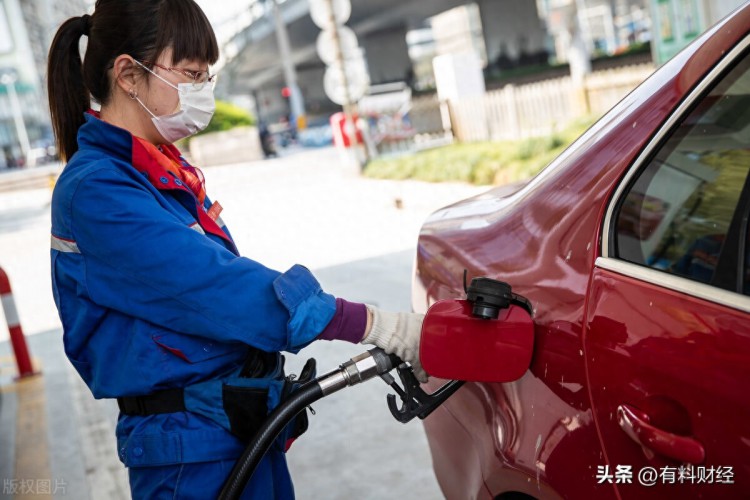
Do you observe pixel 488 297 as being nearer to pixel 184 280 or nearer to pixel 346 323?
pixel 346 323

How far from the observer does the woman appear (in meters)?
1.73

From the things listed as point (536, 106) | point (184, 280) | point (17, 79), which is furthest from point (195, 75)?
point (17, 79)

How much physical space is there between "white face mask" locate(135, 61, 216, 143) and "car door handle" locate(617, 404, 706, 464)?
1.16m

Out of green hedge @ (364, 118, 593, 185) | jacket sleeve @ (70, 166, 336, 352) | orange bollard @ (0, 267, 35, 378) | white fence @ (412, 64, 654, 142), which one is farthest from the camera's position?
white fence @ (412, 64, 654, 142)

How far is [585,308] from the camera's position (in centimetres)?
166

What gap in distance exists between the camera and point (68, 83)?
202 cm

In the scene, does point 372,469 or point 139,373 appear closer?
point 139,373

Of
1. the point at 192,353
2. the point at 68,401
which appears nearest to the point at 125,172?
the point at 192,353

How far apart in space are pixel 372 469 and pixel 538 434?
91.0 inches

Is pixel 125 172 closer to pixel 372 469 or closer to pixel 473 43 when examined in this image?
pixel 372 469

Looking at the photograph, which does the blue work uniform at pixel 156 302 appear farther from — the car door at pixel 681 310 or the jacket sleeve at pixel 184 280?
the car door at pixel 681 310

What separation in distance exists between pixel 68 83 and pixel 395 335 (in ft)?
3.18

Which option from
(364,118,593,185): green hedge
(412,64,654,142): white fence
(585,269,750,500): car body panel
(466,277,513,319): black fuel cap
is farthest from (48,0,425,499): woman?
(412,64,654,142): white fence

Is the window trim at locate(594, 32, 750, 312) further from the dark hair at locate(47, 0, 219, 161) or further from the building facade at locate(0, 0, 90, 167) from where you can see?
the building facade at locate(0, 0, 90, 167)
